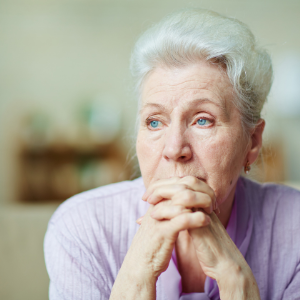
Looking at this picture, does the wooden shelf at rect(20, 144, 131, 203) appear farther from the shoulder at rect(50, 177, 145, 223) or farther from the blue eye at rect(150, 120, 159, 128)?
the blue eye at rect(150, 120, 159, 128)

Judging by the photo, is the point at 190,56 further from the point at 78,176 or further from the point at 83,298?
the point at 78,176

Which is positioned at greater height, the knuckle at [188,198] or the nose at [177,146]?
the nose at [177,146]

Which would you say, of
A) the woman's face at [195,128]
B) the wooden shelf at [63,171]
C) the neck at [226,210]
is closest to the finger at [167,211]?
the woman's face at [195,128]

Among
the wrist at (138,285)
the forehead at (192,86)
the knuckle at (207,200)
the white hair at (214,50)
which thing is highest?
the white hair at (214,50)

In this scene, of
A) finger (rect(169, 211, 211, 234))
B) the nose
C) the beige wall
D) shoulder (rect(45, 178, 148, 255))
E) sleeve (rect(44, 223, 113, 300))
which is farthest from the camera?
the beige wall

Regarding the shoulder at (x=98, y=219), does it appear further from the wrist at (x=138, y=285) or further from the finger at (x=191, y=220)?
the finger at (x=191, y=220)

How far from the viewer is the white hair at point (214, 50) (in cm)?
102

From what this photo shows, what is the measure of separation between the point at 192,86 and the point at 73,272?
0.74m

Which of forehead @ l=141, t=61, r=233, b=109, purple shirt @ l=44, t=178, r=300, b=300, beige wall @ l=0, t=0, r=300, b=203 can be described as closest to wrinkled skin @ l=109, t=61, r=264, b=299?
forehead @ l=141, t=61, r=233, b=109

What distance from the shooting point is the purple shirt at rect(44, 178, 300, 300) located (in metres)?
1.08

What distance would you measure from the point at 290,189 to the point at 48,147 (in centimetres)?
222

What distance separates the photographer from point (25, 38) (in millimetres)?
3094

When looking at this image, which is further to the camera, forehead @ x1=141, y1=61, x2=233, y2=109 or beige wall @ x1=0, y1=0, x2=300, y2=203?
beige wall @ x1=0, y1=0, x2=300, y2=203

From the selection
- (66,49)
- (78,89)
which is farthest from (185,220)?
(66,49)
